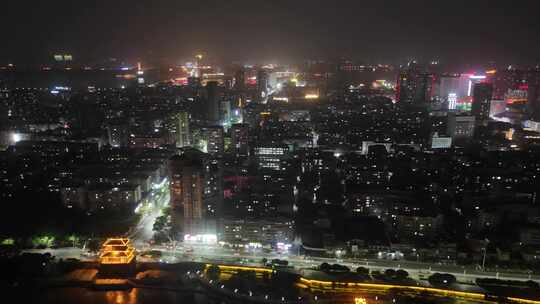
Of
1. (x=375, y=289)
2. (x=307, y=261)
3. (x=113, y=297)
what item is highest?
(x=307, y=261)

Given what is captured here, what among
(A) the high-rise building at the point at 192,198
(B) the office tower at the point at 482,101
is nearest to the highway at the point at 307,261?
(A) the high-rise building at the point at 192,198

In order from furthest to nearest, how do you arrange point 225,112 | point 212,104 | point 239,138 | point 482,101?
point 482,101, point 225,112, point 212,104, point 239,138

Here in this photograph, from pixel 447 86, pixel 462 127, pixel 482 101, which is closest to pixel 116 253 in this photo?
pixel 462 127

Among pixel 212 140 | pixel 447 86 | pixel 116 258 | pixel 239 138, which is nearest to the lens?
pixel 116 258

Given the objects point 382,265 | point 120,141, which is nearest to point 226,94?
point 120,141

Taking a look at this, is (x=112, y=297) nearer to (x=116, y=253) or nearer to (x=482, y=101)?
(x=116, y=253)

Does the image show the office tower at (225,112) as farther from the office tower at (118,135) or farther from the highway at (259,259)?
the highway at (259,259)

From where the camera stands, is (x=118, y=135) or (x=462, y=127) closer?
(x=118, y=135)
